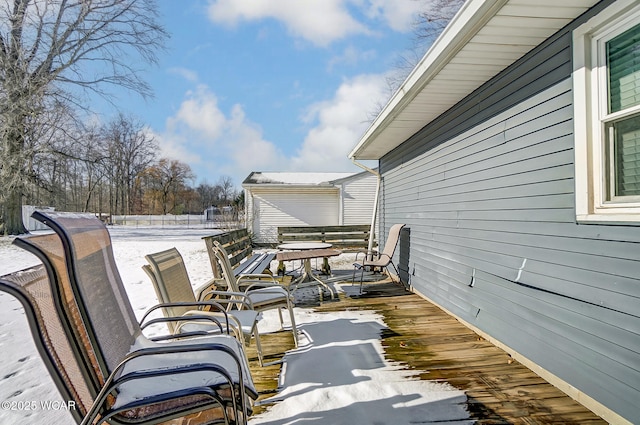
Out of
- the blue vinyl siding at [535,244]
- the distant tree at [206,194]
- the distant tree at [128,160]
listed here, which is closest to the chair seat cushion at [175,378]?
the blue vinyl siding at [535,244]

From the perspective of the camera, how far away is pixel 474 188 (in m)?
3.82

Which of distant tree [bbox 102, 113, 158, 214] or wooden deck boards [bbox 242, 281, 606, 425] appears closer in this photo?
wooden deck boards [bbox 242, 281, 606, 425]

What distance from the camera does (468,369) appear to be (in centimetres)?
272

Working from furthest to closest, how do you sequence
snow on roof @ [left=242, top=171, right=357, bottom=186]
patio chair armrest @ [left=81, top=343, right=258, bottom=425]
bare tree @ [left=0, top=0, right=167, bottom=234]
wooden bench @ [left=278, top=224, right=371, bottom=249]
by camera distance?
snow on roof @ [left=242, top=171, right=357, bottom=186]
bare tree @ [left=0, top=0, right=167, bottom=234]
wooden bench @ [left=278, top=224, right=371, bottom=249]
patio chair armrest @ [left=81, top=343, right=258, bottom=425]

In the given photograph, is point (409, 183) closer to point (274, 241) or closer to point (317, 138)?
point (274, 241)

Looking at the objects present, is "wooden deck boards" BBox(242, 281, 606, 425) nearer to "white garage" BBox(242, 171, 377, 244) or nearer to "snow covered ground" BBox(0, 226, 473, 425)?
"snow covered ground" BBox(0, 226, 473, 425)

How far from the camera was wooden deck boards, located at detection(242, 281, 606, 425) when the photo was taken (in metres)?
2.12

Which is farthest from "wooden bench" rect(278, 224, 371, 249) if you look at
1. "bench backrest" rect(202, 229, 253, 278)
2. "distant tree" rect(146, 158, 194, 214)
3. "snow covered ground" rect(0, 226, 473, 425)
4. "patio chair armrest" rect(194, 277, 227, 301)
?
"distant tree" rect(146, 158, 194, 214)

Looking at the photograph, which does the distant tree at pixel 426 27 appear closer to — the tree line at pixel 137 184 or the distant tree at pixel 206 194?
the tree line at pixel 137 184

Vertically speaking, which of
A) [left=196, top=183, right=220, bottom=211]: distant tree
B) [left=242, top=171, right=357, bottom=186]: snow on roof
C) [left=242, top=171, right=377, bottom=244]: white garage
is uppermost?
[left=196, top=183, right=220, bottom=211]: distant tree

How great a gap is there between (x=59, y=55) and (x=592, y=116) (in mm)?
18726

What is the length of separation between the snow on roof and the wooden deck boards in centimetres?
1060

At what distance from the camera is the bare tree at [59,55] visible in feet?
41.5

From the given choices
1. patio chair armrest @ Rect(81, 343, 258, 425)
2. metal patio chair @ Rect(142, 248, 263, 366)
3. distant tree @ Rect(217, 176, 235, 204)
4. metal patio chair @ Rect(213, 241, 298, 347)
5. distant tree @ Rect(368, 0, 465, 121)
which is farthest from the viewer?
distant tree @ Rect(217, 176, 235, 204)
